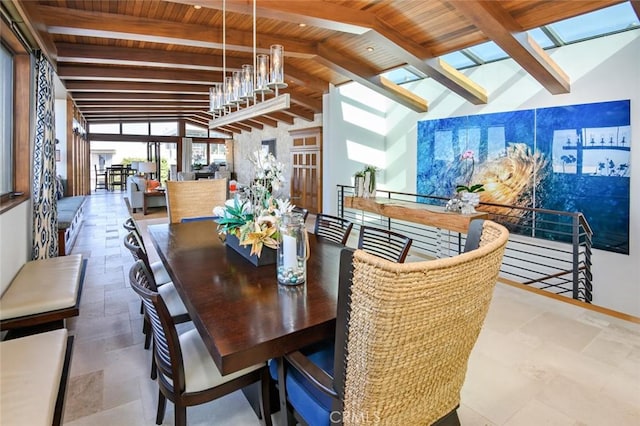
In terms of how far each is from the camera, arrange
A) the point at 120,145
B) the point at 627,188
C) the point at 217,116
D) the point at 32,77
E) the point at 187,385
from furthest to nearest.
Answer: the point at 120,145, the point at 627,188, the point at 217,116, the point at 32,77, the point at 187,385

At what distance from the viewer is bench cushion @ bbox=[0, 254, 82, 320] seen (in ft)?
7.04

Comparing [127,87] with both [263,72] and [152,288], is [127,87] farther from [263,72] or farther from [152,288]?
[152,288]

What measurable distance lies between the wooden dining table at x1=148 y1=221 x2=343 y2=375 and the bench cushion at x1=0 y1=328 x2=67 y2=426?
2.04ft

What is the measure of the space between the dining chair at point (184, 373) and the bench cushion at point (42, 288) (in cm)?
111

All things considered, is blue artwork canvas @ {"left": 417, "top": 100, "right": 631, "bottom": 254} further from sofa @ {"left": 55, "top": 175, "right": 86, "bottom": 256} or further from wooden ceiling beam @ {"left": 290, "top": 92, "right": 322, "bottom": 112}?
sofa @ {"left": 55, "top": 175, "right": 86, "bottom": 256}

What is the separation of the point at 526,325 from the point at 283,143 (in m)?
8.97

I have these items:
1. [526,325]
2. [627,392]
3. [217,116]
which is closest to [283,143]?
[217,116]

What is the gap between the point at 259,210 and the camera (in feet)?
6.37

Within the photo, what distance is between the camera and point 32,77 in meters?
3.29

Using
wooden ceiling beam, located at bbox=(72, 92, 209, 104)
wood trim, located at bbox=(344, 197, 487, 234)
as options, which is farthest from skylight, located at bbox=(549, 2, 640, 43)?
wooden ceiling beam, located at bbox=(72, 92, 209, 104)

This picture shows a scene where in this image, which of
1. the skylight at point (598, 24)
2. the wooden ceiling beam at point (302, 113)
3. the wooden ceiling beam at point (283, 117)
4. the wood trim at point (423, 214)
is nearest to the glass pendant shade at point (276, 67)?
the wood trim at point (423, 214)

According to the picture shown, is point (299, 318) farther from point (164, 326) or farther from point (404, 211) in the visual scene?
point (404, 211)

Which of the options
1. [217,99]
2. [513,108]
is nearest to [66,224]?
[217,99]

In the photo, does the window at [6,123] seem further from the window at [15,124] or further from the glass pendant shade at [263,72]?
the glass pendant shade at [263,72]
